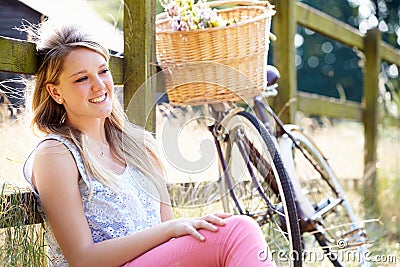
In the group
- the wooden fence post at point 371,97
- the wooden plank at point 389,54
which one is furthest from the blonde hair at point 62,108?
the wooden plank at point 389,54

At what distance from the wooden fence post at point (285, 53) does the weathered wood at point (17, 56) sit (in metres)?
2.12

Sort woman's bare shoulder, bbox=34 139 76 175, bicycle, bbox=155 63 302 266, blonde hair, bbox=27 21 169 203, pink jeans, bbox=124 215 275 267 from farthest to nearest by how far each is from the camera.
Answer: bicycle, bbox=155 63 302 266 < blonde hair, bbox=27 21 169 203 < woman's bare shoulder, bbox=34 139 76 175 < pink jeans, bbox=124 215 275 267

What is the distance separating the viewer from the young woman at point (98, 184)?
78.7 inches

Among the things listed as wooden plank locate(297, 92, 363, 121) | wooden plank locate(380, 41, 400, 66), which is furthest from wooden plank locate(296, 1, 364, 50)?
wooden plank locate(380, 41, 400, 66)

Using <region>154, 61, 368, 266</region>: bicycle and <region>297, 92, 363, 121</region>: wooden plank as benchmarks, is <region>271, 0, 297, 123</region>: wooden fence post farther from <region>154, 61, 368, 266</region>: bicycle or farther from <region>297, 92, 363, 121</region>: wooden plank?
<region>154, 61, 368, 266</region>: bicycle

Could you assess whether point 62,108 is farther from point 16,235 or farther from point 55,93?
point 16,235

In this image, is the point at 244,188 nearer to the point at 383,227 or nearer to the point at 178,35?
the point at 178,35

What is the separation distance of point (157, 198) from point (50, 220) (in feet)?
1.34

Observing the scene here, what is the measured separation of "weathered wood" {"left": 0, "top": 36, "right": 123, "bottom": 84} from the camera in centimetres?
218

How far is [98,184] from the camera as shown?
87.0 inches

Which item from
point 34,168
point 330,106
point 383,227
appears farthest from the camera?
point 330,106

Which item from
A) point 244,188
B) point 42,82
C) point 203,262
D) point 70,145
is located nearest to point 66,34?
point 42,82

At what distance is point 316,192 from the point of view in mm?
3916

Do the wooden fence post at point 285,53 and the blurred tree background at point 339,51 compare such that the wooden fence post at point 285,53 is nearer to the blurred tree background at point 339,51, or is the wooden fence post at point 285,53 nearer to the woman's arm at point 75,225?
the woman's arm at point 75,225
